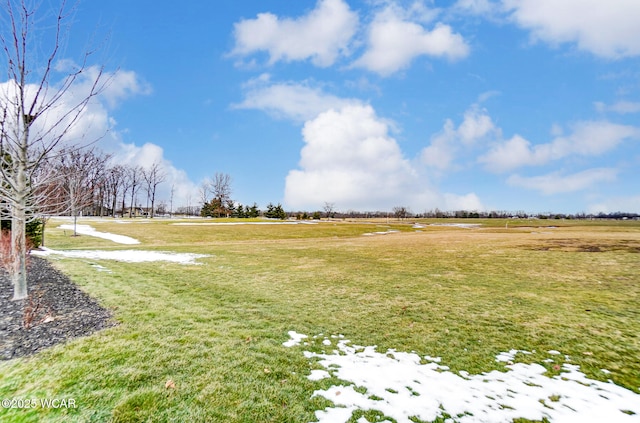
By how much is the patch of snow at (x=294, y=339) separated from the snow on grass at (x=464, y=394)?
26.4 inches

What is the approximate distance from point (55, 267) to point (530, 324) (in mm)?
16272

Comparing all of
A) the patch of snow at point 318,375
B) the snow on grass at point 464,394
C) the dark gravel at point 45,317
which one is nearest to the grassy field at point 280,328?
the patch of snow at point 318,375

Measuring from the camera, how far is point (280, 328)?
6434 mm

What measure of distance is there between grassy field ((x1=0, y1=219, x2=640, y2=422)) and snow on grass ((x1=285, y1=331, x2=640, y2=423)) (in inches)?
10.0

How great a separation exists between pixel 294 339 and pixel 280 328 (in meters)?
0.68

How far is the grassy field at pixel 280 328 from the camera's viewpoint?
3666 mm

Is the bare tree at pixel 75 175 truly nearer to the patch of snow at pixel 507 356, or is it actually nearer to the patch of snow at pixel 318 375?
the patch of snow at pixel 318 375

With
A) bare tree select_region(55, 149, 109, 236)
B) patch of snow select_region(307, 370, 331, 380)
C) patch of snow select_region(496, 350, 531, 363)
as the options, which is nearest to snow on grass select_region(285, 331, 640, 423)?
patch of snow select_region(307, 370, 331, 380)

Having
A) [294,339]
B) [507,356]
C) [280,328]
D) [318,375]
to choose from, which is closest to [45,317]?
[280,328]

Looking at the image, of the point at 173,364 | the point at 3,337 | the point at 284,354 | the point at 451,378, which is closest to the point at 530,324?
the point at 451,378

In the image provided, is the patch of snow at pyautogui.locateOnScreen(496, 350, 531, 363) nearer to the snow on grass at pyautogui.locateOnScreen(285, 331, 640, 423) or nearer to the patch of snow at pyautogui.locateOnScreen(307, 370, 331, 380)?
the snow on grass at pyautogui.locateOnScreen(285, 331, 640, 423)

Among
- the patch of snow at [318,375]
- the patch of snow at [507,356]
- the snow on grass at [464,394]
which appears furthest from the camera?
the patch of snow at [507,356]

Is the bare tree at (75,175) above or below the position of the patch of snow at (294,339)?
above

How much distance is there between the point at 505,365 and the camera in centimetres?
502
